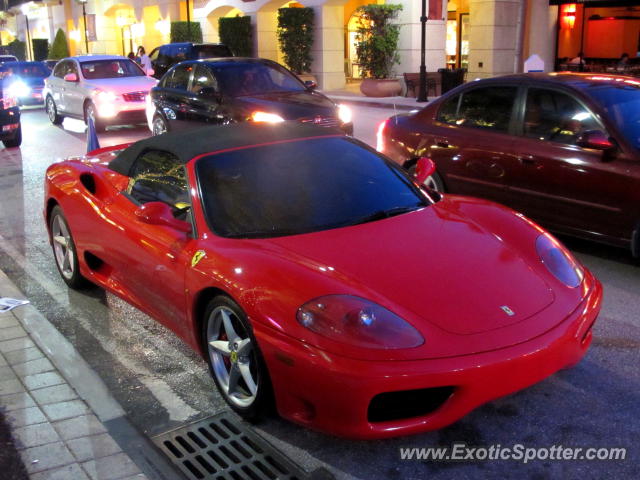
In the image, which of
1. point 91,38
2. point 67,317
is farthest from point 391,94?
point 91,38

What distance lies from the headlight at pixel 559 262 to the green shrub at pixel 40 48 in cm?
5346

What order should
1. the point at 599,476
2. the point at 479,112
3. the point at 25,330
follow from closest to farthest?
the point at 599,476 < the point at 25,330 < the point at 479,112

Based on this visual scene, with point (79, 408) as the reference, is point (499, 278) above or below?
above

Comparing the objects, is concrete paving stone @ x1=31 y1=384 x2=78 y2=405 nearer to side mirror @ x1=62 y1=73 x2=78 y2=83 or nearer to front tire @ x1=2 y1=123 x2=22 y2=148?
front tire @ x1=2 y1=123 x2=22 y2=148

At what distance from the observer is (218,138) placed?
4.86m

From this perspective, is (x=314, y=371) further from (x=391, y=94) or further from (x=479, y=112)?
(x=391, y=94)

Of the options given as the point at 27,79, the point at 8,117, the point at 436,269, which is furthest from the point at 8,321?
the point at 27,79

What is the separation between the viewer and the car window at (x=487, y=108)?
7113mm

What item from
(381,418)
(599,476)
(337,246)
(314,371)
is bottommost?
(599,476)

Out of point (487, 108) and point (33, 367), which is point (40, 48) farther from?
point (33, 367)

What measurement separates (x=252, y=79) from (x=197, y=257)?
8.84m

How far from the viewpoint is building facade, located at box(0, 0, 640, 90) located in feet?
80.5

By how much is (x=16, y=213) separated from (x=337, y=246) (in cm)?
629

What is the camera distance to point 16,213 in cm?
919
